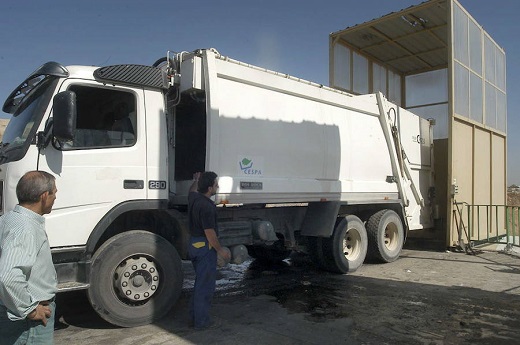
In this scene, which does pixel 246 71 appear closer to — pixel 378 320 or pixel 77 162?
pixel 77 162

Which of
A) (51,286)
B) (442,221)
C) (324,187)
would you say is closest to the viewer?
(51,286)

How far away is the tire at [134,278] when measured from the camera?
4.12 metres

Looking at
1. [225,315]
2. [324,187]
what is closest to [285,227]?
[324,187]

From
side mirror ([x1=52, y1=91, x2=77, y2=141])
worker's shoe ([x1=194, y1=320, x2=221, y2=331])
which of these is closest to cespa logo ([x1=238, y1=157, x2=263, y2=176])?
worker's shoe ([x1=194, y1=320, x2=221, y2=331])

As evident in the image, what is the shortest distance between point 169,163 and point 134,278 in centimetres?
141

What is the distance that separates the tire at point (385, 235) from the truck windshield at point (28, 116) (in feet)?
19.3

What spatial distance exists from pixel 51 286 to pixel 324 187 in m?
4.71

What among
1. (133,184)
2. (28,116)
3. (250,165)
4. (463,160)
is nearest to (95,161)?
(133,184)

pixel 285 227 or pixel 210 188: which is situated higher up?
pixel 210 188

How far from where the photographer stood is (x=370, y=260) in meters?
8.06

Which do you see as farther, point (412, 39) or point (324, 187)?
point (412, 39)

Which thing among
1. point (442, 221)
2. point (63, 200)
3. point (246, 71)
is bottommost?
point (442, 221)

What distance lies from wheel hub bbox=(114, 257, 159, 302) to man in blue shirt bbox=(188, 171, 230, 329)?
463 mm

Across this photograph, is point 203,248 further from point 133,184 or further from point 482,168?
point 482,168
